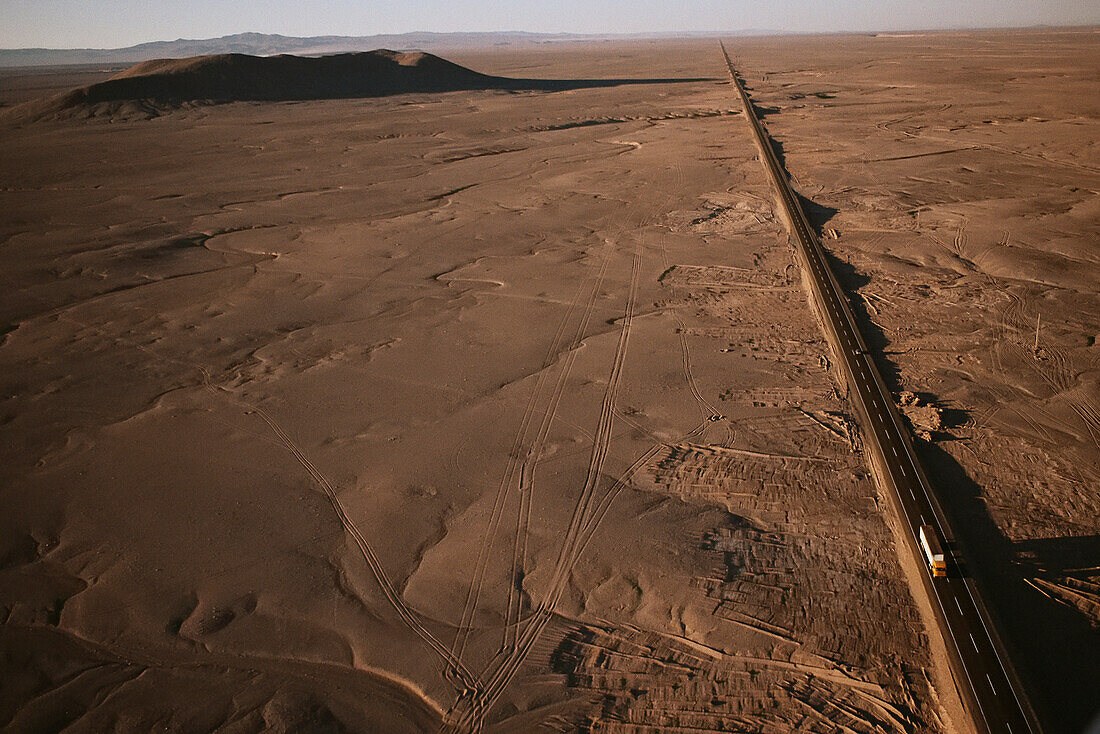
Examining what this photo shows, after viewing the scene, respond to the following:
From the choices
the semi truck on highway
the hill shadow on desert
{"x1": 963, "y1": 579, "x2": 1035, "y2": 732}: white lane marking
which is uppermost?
the hill shadow on desert

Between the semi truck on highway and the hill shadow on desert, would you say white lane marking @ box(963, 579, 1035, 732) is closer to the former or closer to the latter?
the semi truck on highway

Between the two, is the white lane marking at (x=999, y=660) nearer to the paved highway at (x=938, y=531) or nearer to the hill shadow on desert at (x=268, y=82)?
the paved highway at (x=938, y=531)

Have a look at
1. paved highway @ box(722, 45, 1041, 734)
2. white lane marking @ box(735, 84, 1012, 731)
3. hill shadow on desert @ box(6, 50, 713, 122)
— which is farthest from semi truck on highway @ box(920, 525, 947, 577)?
hill shadow on desert @ box(6, 50, 713, 122)

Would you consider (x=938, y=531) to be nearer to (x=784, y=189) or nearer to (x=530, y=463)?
(x=530, y=463)

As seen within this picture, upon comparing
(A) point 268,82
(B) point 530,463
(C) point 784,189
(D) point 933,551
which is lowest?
(B) point 530,463

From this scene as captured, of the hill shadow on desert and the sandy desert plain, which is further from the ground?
the hill shadow on desert

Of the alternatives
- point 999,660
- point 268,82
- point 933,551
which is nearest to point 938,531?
point 933,551
